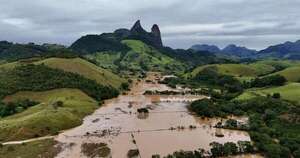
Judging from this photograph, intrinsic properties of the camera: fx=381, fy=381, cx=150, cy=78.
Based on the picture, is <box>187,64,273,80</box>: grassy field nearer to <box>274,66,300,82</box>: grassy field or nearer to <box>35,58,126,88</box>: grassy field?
<box>274,66,300,82</box>: grassy field

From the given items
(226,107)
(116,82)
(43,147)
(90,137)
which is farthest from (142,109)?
(116,82)

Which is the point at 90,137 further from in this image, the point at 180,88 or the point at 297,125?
the point at 180,88

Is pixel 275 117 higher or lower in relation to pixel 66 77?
lower

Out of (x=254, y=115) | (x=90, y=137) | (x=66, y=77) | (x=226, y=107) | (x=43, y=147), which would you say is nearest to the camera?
(x=43, y=147)

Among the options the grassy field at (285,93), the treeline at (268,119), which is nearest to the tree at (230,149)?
the treeline at (268,119)

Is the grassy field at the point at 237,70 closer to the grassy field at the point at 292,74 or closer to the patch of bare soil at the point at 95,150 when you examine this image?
the grassy field at the point at 292,74

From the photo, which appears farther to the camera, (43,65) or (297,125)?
(43,65)

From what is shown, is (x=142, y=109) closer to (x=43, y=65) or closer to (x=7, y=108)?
Result: (x=7, y=108)

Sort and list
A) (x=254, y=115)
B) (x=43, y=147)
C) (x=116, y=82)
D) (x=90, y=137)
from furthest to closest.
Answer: (x=116, y=82) < (x=254, y=115) < (x=90, y=137) < (x=43, y=147)
